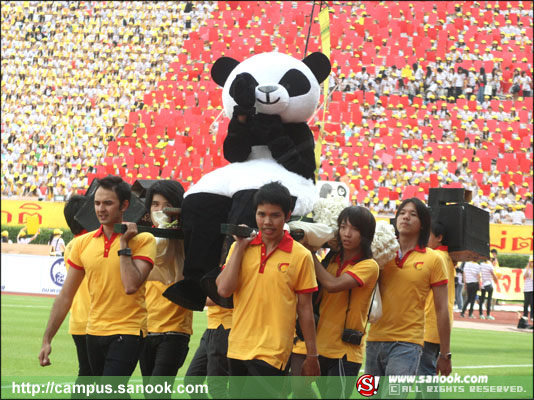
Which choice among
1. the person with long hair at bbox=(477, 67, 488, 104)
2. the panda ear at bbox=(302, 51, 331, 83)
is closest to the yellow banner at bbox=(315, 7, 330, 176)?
the panda ear at bbox=(302, 51, 331, 83)

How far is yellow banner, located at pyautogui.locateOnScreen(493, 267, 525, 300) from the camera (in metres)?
19.8

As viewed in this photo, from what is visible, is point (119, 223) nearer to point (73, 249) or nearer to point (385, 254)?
point (73, 249)

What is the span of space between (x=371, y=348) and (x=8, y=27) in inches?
748

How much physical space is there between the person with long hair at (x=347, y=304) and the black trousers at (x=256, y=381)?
2.10 feet

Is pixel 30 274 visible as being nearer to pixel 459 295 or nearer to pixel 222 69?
pixel 459 295

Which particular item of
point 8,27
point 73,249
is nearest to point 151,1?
point 8,27

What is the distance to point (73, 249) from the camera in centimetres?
457

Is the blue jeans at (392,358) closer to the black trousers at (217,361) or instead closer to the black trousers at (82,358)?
the black trousers at (217,361)

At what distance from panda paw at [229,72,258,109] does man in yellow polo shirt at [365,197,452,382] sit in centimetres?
112

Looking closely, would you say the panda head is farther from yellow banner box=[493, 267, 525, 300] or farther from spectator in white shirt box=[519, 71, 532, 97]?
spectator in white shirt box=[519, 71, 532, 97]

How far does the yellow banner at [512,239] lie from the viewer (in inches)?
816

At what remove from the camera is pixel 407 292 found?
4910 mm

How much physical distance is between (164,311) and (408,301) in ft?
4.76

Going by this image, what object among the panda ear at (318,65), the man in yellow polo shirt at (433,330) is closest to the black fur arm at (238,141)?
the panda ear at (318,65)
